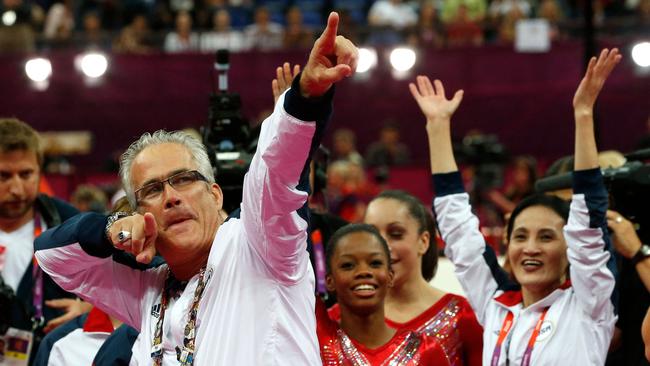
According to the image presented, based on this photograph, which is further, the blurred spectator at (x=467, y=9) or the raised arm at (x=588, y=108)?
the blurred spectator at (x=467, y=9)

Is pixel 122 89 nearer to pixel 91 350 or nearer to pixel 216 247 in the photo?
pixel 91 350

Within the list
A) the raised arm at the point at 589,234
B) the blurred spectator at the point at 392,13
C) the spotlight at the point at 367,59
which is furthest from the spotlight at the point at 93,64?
the raised arm at the point at 589,234

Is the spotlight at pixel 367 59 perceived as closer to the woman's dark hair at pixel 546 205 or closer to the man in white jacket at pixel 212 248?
the woman's dark hair at pixel 546 205

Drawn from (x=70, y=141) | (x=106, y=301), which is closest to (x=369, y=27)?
(x=70, y=141)

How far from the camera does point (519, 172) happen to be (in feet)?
24.7

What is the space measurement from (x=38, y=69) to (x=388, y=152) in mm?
4046

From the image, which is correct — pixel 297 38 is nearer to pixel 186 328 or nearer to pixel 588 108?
pixel 588 108

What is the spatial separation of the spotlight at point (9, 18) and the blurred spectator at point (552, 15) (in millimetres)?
6145

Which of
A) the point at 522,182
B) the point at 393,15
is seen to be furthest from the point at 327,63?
the point at 393,15

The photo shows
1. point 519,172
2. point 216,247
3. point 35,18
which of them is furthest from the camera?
point 35,18

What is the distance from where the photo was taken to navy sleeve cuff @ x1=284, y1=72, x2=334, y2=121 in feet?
7.82

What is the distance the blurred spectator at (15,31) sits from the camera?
40.1 feet

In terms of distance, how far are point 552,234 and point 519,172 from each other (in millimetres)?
3754

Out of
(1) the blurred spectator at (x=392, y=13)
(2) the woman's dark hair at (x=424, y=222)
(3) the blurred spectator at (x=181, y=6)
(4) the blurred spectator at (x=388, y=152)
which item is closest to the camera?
(2) the woman's dark hair at (x=424, y=222)
